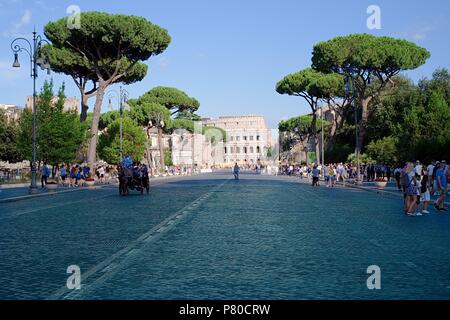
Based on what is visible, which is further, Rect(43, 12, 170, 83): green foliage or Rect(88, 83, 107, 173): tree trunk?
Rect(88, 83, 107, 173): tree trunk

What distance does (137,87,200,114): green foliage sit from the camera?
85363mm

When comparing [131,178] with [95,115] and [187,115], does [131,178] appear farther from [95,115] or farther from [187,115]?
[187,115]

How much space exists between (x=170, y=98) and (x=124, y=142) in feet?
68.4

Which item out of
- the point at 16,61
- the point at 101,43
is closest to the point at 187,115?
the point at 101,43

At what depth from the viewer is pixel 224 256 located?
9125 millimetres

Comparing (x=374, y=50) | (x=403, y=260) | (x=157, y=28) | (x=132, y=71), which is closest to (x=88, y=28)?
(x=157, y=28)

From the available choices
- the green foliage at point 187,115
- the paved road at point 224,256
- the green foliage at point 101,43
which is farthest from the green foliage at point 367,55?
the green foliage at point 187,115

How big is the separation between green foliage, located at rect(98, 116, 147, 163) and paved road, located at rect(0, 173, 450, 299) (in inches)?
2000

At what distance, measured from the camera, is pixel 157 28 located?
1902 inches

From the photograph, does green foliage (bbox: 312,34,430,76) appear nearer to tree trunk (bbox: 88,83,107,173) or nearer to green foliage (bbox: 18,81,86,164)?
tree trunk (bbox: 88,83,107,173)

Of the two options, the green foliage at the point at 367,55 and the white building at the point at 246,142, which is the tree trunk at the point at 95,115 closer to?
the green foliage at the point at 367,55

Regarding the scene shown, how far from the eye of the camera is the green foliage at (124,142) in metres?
66.6

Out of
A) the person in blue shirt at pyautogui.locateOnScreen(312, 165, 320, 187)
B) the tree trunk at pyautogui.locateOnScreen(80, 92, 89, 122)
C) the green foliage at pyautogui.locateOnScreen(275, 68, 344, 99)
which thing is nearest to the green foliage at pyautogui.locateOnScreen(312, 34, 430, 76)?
the green foliage at pyautogui.locateOnScreen(275, 68, 344, 99)
